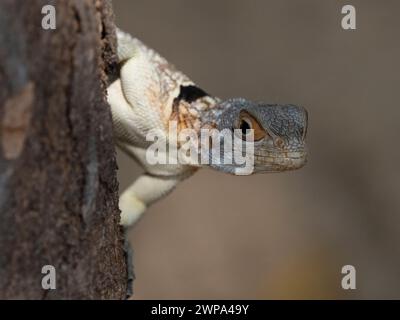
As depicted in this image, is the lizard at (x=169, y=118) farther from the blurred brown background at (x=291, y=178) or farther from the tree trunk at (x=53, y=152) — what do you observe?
the blurred brown background at (x=291, y=178)

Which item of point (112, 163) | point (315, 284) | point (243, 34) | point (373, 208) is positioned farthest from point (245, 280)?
point (112, 163)

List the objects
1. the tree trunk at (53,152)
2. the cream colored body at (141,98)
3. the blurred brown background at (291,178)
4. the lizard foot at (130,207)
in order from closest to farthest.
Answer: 1. the tree trunk at (53,152)
2. the cream colored body at (141,98)
3. the lizard foot at (130,207)
4. the blurred brown background at (291,178)

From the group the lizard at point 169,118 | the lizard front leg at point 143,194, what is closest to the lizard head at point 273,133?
the lizard at point 169,118

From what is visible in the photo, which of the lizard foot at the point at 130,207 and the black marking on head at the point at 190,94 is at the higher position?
the black marking on head at the point at 190,94

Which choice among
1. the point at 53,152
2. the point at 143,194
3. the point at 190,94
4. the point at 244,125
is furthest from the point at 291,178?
the point at 53,152

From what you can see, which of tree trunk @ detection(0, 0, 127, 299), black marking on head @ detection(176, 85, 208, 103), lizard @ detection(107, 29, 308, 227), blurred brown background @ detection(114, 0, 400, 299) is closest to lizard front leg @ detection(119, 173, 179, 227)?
lizard @ detection(107, 29, 308, 227)

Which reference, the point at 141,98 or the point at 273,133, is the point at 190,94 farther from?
the point at 273,133

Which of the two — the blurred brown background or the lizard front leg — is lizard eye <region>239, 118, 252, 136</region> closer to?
the lizard front leg
